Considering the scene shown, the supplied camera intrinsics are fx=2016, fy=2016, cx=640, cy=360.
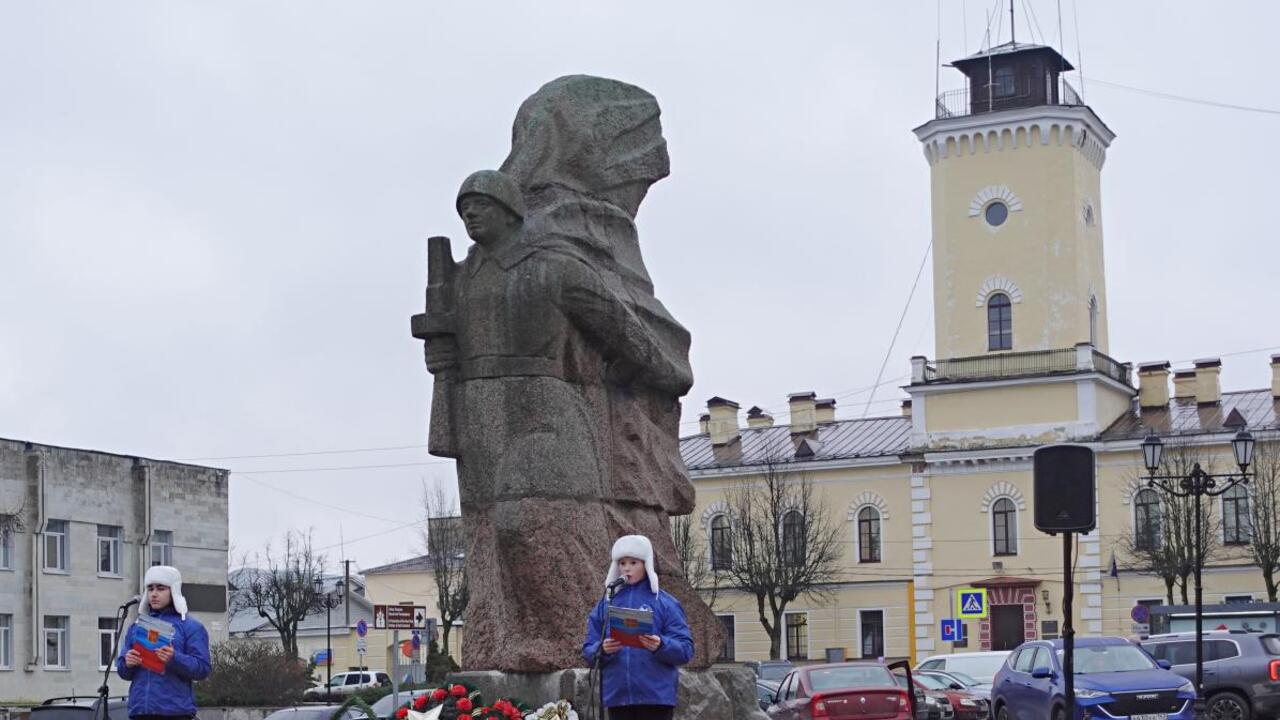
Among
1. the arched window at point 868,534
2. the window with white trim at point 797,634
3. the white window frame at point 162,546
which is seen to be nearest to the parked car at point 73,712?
the white window frame at point 162,546

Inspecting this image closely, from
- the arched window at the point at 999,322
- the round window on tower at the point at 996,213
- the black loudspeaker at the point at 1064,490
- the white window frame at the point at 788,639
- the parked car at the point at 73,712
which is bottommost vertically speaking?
the white window frame at the point at 788,639

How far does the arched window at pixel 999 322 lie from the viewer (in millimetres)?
66875

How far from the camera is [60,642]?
53.4 metres

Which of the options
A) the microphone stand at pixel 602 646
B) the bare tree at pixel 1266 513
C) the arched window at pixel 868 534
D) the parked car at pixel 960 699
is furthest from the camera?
the arched window at pixel 868 534

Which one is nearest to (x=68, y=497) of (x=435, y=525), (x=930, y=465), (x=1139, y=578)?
(x=435, y=525)

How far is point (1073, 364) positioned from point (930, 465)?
571 cm

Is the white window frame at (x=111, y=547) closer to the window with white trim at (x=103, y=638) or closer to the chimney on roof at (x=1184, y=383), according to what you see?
the window with white trim at (x=103, y=638)

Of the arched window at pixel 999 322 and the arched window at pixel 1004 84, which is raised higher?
the arched window at pixel 1004 84

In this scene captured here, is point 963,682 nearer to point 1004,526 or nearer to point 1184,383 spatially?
point 1004,526

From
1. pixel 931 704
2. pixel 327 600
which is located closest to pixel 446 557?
pixel 327 600

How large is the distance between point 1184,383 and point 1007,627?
10.3m

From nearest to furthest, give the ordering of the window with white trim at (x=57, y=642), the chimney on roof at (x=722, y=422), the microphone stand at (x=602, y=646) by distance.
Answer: the microphone stand at (x=602, y=646)
the window with white trim at (x=57, y=642)
the chimney on roof at (x=722, y=422)

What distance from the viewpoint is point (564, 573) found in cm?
1252

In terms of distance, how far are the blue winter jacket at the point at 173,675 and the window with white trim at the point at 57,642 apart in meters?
43.7
